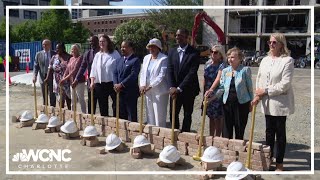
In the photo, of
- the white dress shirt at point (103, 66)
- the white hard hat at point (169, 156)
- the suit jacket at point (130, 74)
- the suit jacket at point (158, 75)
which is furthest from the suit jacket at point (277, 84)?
the white dress shirt at point (103, 66)

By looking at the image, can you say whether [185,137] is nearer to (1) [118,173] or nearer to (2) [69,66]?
(1) [118,173]

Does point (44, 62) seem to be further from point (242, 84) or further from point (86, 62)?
point (242, 84)

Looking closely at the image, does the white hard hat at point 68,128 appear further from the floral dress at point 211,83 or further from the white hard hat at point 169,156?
the floral dress at point 211,83

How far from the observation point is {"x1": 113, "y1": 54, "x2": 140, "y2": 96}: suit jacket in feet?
15.9

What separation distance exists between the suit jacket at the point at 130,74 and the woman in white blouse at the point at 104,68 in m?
0.23

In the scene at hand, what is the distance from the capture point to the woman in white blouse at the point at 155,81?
4473 mm

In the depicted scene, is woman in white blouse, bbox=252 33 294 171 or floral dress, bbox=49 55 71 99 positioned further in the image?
floral dress, bbox=49 55 71 99

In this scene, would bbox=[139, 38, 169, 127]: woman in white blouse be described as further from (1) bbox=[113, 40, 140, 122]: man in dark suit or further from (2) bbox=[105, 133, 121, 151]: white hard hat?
(2) bbox=[105, 133, 121, 151]: white hard hat

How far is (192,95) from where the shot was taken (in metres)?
4.47

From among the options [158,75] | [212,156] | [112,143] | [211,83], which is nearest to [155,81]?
[158,75]

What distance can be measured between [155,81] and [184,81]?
409 mm


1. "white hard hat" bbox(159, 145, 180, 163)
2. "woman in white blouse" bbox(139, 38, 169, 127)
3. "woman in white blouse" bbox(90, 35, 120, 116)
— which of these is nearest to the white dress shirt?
"woman in white blouse" bbox(90, 35, 120, 116)

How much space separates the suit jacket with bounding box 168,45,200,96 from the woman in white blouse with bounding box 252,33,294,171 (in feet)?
3.13
